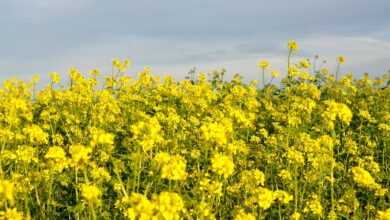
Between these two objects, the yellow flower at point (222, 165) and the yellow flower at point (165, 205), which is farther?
the yellow flower at point (222, 165)

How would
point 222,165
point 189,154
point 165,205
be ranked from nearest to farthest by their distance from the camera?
point 165,205 → point 222,165 → point 189,154

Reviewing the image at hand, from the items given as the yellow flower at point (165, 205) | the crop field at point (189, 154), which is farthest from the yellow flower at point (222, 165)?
the yellow flower at point (165, 205)

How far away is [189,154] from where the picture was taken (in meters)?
7.75

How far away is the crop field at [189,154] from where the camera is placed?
17.2 feet

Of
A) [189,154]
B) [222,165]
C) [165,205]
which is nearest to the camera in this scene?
[165,205]

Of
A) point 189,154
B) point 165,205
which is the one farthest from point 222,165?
point 189,154

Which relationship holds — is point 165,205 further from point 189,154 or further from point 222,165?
point 189,154

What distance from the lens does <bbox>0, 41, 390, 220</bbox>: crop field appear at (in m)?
5.23

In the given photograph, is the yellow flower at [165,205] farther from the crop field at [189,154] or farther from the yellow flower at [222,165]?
the yellow flower at [222,165]

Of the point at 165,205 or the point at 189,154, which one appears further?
the point at 189,154

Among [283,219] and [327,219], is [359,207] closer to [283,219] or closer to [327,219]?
[327,219]

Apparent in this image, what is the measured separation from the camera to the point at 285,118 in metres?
9.35

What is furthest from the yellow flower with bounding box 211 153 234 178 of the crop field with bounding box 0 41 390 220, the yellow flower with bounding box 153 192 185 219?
the yellow flower with bounding box 153 192 185 219

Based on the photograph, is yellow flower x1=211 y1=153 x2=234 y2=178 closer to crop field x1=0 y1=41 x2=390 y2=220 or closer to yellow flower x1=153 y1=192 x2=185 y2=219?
crop field x1=0 y1=41 x2=390 y2=220
